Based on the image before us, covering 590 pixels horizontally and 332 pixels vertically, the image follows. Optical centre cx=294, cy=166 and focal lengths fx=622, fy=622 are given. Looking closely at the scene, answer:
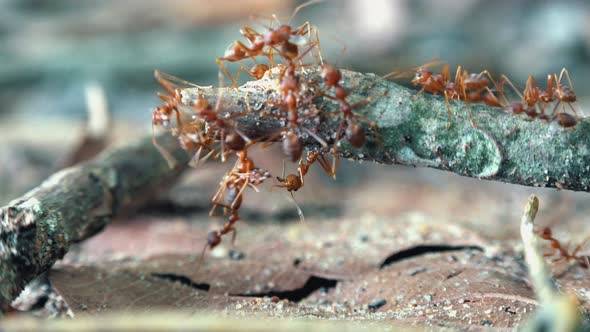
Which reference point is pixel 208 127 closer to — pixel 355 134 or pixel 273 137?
pixel 273 137

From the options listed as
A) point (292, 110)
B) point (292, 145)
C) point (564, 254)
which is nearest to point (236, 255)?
point (292, 145)

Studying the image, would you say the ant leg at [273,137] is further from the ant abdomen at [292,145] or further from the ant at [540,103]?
the ant at [540,103]

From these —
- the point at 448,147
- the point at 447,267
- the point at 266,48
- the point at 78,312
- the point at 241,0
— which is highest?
the point at 241,0

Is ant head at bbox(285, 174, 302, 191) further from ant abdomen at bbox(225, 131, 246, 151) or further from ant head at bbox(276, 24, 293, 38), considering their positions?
ant head at bbox(276, 24, 293, 38)

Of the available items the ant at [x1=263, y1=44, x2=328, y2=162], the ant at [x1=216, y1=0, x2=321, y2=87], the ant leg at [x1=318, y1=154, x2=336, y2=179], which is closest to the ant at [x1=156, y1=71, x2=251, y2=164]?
the ant at [x1=263, y1=44, x2=328, y2=162]

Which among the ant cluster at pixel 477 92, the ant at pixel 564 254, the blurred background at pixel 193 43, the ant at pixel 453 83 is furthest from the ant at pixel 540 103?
the blurred background at pixel 193 43

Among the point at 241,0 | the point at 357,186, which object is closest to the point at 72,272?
the point at 357,186

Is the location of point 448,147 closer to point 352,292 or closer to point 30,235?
point 352,292
